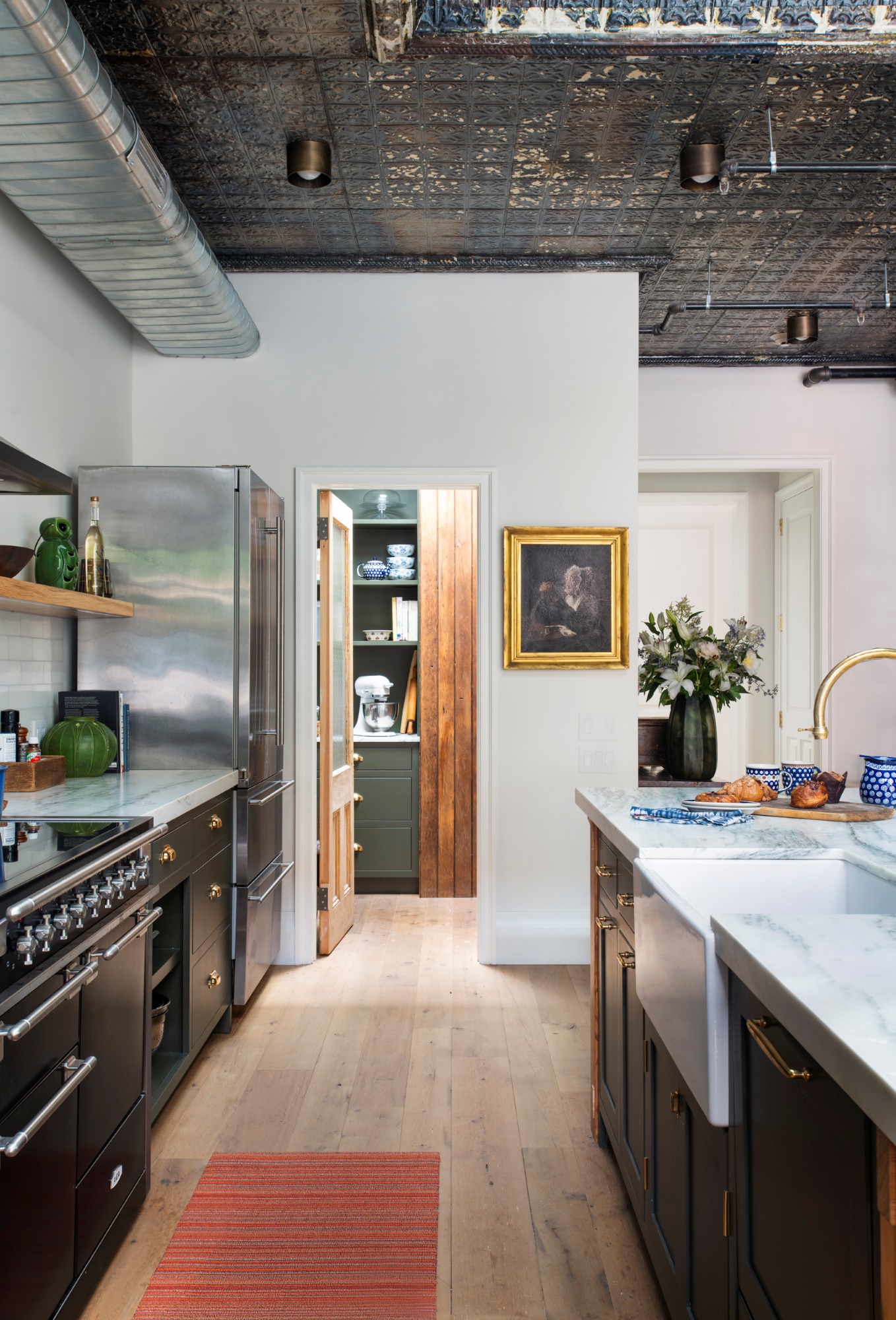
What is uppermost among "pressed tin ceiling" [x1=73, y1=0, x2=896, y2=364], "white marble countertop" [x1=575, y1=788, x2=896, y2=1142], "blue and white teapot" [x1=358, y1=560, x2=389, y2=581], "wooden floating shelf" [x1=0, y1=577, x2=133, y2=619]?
"pressed tin ceiling" [x1=73, y1=0, x2=896, y2=364]

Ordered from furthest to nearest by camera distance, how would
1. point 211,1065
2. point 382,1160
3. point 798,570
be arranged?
point 798,570 → point 211,1065 → point 382,1160

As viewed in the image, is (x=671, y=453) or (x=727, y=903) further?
(x=671, y=453)

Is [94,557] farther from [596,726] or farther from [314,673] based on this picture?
[596,726]

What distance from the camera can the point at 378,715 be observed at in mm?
5246

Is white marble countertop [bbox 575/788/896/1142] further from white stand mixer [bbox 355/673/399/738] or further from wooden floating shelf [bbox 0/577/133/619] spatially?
white stand mixer [bbox 355/673/399/738]

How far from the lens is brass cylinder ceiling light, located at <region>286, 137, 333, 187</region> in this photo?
286 cm

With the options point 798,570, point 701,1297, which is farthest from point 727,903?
point 798,570

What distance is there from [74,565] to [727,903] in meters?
2.24

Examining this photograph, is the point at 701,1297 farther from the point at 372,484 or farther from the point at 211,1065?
the point at 372,484

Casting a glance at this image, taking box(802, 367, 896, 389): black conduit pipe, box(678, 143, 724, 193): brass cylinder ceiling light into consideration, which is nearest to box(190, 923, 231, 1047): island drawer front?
box(678, 143, 724, 193): brass cylinder ceiling light

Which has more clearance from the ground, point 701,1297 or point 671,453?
point 671,453

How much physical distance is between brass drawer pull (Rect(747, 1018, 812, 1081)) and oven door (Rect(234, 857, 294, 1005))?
89.8 inches

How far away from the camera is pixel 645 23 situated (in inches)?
85.7

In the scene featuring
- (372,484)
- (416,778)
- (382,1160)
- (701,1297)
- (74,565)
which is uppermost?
(372,484)
